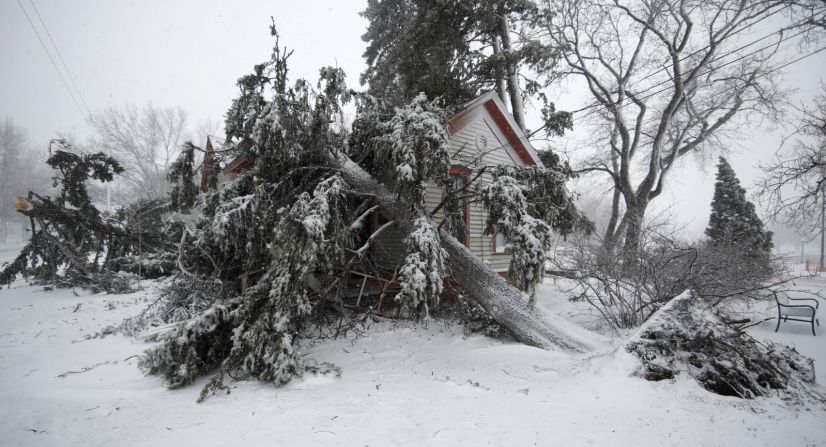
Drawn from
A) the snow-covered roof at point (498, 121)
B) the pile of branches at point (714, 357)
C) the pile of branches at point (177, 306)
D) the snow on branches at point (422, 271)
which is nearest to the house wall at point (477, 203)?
the snow-covered roof at point (498, 121)

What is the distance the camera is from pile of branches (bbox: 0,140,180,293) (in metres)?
9.26

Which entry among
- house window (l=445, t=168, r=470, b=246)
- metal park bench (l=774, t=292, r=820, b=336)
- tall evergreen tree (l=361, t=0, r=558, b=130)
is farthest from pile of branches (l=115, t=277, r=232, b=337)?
metal park bench (l=774, t=292, r=820, b=336)

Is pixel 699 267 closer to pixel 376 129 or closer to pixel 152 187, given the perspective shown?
pixel 376 129

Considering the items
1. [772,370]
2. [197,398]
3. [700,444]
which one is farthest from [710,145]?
[197,398]

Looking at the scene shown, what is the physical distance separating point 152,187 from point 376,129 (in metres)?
33.2

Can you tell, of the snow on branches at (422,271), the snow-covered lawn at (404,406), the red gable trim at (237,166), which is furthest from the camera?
the red gable trim at (237,166)

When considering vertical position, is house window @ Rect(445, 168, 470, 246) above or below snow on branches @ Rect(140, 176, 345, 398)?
Answer: above

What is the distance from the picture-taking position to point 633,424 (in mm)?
2959

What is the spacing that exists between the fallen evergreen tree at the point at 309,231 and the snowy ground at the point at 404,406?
423 millimetres

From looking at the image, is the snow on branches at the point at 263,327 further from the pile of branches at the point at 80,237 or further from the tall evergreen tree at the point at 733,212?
the tall evergreen tree at the point at 733,212

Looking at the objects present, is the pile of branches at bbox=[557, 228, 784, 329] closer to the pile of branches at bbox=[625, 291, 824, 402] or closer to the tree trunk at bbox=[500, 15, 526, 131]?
the pile of branches at bbox=[625, 291, 824, 402]

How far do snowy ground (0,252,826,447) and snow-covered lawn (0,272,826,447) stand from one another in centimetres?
1

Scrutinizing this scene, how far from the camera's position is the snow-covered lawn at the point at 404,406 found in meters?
2.83

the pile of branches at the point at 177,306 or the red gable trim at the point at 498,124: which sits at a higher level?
the red gable trim at the point at 498,124
